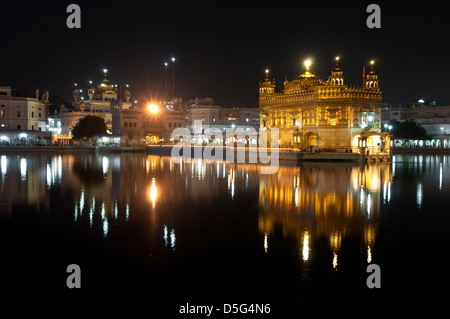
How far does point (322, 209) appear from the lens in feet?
44.1

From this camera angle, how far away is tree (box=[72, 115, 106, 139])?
65.7 metres

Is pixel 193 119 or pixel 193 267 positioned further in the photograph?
pixel 193 119

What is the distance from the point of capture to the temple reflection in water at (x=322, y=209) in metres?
10.1

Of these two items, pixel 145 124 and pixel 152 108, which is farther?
pixel 152 108

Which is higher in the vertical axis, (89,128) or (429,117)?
(429,117)

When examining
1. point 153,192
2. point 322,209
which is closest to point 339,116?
point 153,192

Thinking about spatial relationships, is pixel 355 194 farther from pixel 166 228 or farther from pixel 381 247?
pixel 166 228

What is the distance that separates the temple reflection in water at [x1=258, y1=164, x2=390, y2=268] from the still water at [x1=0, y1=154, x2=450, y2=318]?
52mm

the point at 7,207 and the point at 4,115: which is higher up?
the point at 4,115

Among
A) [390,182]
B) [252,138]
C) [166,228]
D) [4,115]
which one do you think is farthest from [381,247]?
[4,115]

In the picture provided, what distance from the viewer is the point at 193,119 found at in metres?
94.5

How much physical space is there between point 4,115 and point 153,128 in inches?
905

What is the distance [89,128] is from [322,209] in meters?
57.7

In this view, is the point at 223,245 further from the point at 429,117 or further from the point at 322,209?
the point at 429,117
